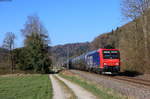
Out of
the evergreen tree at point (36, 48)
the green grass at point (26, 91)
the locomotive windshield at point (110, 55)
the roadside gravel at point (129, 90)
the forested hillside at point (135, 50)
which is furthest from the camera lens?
the evergreen tree at point (36, 48)

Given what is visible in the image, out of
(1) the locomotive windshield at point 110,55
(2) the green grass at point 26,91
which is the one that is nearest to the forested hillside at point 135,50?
(1) the locomotive windshield at point 110,55

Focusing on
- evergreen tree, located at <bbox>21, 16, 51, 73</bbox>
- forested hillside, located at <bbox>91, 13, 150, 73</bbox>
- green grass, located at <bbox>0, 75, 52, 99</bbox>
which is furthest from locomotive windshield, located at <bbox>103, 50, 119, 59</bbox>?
evergreen tree, located at <bbox>21, 16, 51, 73</bbox>

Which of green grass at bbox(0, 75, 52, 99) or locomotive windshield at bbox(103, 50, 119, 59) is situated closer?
green grass at bbox(0, 75, 52, 99)

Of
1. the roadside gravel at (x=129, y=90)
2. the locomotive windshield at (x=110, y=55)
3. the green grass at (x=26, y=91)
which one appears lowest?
the green grass at (x=26, y=91)

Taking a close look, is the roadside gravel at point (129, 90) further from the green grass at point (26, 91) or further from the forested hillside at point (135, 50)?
the forested hillside at point (135, 50)

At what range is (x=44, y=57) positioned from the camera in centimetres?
5994

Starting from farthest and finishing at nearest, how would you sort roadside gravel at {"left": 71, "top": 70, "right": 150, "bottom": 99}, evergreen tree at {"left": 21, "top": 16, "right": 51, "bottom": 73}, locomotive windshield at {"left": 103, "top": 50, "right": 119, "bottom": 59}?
evergreen tree at {"left": 21, "top": 16, "right": 51, "bottom": 73}, locomotive windshield at {"left": 103, "top": 50, "right": 119, "bottom": 59}, roadside gravel at {"left": 71, "top": 70, "right": 150, "bottom": 99}

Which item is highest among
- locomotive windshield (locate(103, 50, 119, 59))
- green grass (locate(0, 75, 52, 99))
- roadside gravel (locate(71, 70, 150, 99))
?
locomotive windshield (locate(103, 50, 119, 59))

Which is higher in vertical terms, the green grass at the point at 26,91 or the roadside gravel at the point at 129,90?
the roadside gravel at the point at 129,90

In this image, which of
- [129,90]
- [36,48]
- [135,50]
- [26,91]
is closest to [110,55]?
[135,50]

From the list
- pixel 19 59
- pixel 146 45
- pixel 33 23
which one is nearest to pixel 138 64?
pixel 146 45

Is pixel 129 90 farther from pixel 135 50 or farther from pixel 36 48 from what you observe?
pixel 36 48

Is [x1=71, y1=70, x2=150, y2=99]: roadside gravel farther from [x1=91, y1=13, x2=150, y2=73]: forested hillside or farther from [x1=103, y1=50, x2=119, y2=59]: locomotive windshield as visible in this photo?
[x1=91, y1=13, x2=150, y2=73]: forested hillside

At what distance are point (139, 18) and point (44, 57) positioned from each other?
31.3 m
